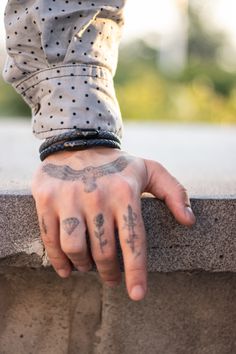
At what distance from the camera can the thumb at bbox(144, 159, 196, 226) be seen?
95 centimetres

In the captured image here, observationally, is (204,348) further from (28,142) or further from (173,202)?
(28,142)

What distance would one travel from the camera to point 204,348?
42.6 inches

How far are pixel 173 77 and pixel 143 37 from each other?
3.82 metres

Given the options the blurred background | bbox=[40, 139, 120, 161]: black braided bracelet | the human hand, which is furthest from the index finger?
the blurred background

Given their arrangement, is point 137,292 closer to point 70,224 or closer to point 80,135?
point 70,224

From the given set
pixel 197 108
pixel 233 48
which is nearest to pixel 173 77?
pixel 197 108

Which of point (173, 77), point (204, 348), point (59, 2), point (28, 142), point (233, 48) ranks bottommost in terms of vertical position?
point (233, 48)

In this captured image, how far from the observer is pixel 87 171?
3.04 ft

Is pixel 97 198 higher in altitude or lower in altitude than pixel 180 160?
higher

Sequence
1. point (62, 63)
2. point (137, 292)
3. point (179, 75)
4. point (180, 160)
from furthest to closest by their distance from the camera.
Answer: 1. point (179, 75)
2. point (180, 160)
3. point (62, 63)
4. point (137, 292)

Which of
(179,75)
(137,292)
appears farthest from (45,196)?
(179,75)

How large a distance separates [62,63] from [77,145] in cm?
11

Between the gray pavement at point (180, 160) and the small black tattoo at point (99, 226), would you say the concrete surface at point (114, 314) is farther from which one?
the small black tattoo at point (99, 226)

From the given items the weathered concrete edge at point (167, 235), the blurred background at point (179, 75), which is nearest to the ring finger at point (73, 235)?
the weathered concrete edge at point (167, 235)
